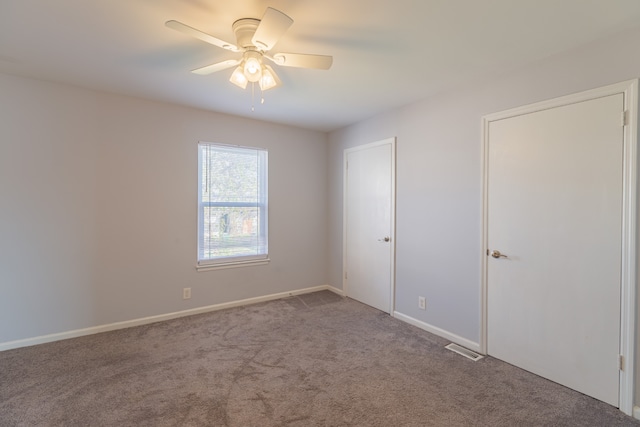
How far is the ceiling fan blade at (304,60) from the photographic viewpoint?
1.88 meters

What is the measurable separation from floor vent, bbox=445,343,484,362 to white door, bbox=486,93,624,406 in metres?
0.15

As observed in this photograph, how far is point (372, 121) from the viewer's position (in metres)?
3.84

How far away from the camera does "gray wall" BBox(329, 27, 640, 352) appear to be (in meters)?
2.22

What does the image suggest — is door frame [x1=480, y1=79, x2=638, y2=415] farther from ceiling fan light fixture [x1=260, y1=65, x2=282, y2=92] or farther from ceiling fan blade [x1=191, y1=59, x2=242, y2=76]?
ceiling fan blade [x1=191, y1=59, x2=242, y2=76]

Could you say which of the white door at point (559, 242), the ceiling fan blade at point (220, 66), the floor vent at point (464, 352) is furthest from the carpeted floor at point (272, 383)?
the ceiling fan blade at point (220, 66)

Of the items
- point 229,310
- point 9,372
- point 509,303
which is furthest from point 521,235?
point 9,372

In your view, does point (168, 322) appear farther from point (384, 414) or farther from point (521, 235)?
point (521, 235)

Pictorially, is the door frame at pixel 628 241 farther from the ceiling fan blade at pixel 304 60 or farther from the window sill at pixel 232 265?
the window sill at pixel 232 265

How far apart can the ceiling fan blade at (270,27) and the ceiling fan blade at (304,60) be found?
0.13m

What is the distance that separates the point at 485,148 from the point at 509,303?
52.5 inches

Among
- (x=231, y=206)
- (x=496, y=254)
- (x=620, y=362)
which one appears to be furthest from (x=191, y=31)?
(x=620, y=362)

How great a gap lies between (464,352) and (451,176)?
1.62m

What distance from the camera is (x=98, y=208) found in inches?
120

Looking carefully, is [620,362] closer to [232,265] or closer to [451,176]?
[451,176]
